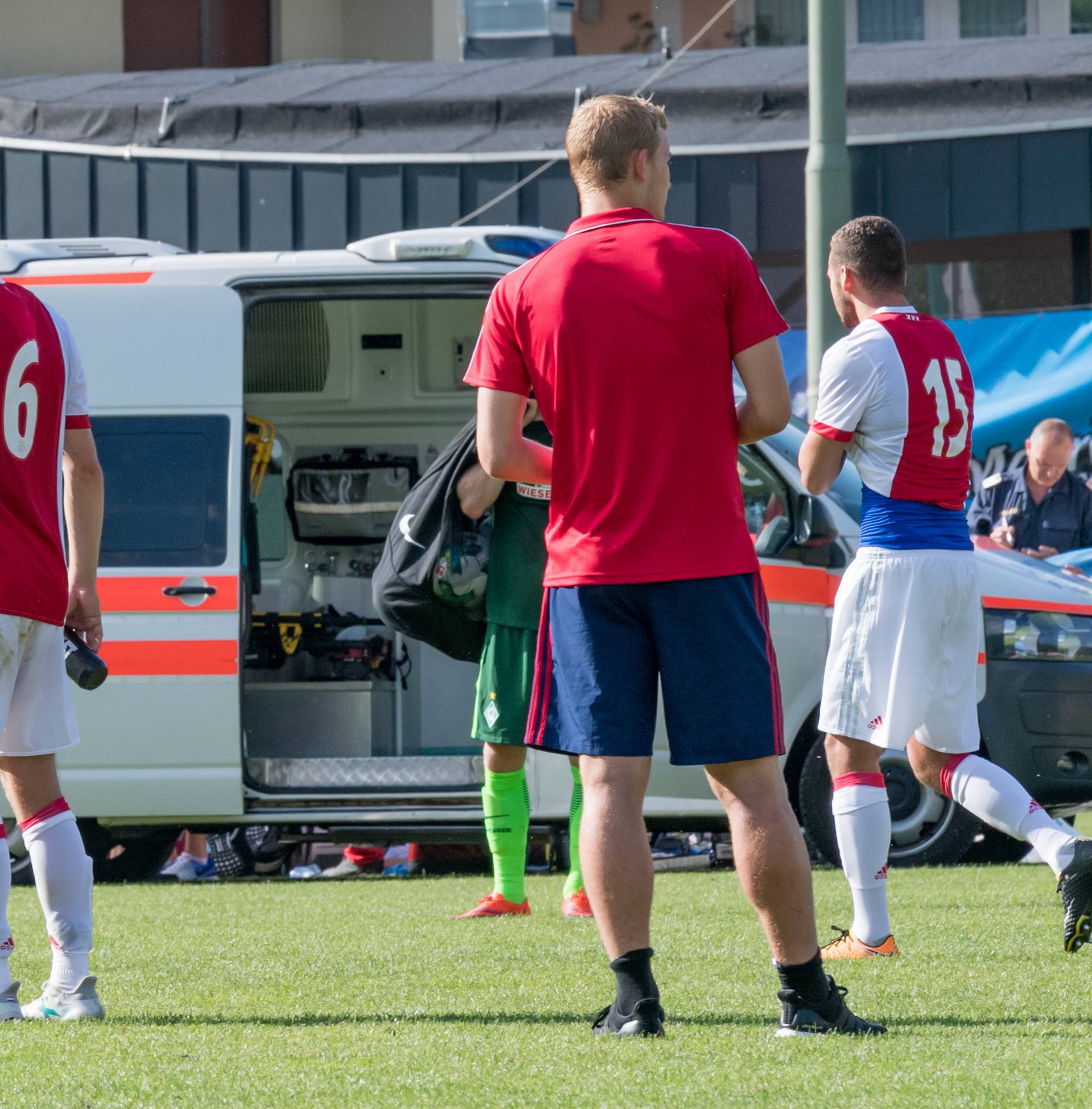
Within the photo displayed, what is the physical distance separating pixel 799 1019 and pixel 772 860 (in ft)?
1.04

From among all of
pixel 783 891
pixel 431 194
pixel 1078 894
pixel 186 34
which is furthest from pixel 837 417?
pixel 186 34

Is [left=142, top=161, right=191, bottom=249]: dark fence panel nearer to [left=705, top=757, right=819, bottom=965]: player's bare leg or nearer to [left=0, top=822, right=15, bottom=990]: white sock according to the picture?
[left=0, top=822, right=15, bottom=990]: white sock

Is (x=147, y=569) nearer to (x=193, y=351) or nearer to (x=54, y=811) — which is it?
(x=193, y=351)

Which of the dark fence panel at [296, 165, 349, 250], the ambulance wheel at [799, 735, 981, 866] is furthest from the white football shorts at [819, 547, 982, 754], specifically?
the dark fence panel at [296, 165, 349, 250]

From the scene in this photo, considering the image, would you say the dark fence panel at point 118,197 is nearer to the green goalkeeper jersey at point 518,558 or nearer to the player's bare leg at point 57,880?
the green goalkeeper jersey at point 518,558

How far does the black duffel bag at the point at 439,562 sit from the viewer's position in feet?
20.2

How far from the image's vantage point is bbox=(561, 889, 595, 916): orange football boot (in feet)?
19.9

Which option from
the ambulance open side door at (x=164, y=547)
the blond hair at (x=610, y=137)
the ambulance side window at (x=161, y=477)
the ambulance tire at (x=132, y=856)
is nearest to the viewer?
the blond hair at (x=610, y=137)

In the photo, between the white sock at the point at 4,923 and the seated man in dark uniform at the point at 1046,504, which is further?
the seated man in dark uniform at the point at 1046,504

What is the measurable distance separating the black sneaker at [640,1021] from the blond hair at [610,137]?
1.61 m

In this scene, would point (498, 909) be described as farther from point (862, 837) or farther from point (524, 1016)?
point (524, 1016)

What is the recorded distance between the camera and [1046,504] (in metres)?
8.99

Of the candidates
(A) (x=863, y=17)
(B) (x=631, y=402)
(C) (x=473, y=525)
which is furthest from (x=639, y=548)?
(A) (x=863, y=17)

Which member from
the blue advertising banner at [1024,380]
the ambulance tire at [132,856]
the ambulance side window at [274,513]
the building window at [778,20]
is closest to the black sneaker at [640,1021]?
the ambulance tire at [132,856]
